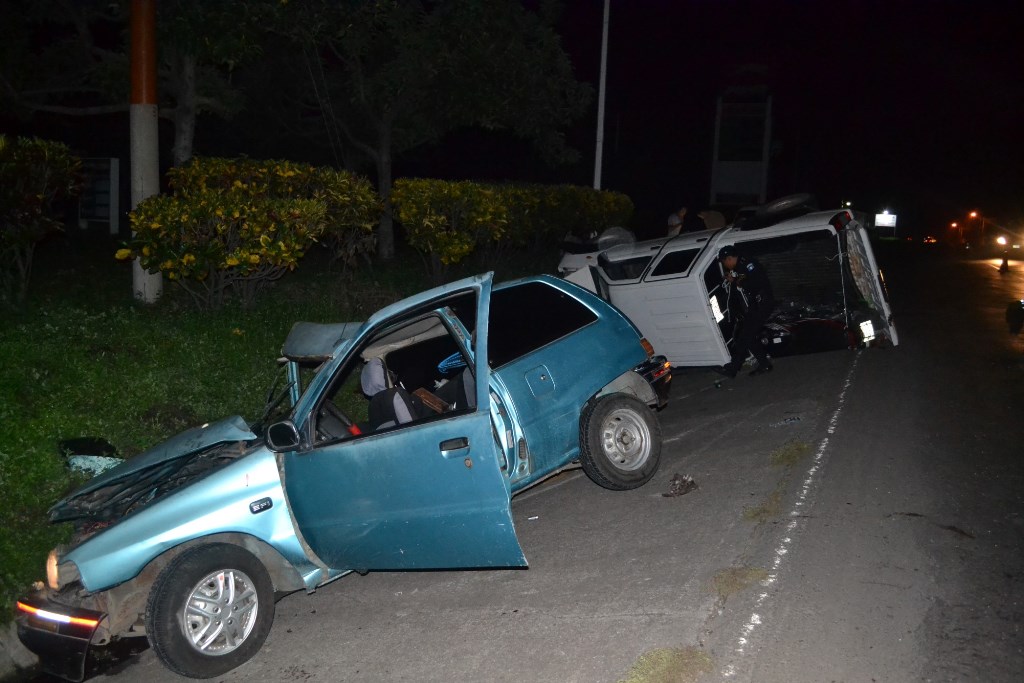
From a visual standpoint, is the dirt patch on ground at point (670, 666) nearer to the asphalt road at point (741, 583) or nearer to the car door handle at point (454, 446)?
the asphalt road at point (741, 583)

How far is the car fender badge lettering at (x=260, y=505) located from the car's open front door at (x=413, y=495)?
134 mm

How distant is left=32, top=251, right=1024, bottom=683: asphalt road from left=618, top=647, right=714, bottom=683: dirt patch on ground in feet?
0.05

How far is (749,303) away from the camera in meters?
10.3

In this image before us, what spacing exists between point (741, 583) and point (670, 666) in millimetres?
1046

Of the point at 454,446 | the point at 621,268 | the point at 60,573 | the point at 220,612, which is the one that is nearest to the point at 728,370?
the point at 621,268

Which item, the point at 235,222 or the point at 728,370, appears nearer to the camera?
the point at 235,222

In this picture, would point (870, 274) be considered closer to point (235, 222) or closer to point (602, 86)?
point (235, 222)

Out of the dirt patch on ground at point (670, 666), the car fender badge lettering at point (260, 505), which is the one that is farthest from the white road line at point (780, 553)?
the car fender badge lettering at point (260, 505)

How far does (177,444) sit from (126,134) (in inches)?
850

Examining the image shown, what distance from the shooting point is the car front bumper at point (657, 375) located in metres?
7.28

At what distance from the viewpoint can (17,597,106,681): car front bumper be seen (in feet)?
15.0

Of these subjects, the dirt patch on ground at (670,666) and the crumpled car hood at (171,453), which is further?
the crumpled car hood at (171,453)

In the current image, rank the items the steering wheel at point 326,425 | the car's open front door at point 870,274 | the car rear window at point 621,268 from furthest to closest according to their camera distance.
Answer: the car rear window at point 621,268 → the car's open front door at point 870,274 → the steering wheel at point 326,425

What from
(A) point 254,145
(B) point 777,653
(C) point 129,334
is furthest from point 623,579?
(A) point 254,145
